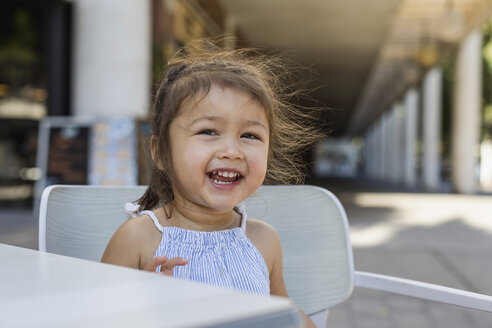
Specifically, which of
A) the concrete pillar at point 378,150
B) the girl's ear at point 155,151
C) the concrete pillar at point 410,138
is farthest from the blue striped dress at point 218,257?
the concrete pillar at point 378,150

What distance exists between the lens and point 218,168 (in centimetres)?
136

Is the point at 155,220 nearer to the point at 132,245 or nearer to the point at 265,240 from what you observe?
the point at 132,245

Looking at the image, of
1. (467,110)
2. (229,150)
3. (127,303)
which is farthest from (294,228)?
(467,110)

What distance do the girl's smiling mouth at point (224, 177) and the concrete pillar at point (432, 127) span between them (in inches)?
671

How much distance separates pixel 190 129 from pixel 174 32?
320 inches

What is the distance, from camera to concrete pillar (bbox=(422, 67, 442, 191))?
17.6 meters

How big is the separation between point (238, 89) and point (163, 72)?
0.35 m

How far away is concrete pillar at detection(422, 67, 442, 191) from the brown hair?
16551 mm

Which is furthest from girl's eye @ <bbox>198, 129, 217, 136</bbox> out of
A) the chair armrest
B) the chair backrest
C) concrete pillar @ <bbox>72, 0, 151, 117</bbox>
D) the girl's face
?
concrete pillar @ <bbox>72, 0, 151, 117</bbox>

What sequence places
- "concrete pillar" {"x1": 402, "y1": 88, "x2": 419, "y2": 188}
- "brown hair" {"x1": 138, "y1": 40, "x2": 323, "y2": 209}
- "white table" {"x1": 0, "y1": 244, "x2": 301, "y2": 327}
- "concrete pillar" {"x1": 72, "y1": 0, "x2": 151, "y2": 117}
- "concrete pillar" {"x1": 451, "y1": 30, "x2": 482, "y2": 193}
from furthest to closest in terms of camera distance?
"concrete pillar" {"x1": 402, "y1": 88, "x2": 419, "y2": 188}
"concrete pillar" {"x1": 451, "y1": 30, "x2": 482, "y2": 193}
"concrete pillar" {"x1": 72, "y1": 0, "x2": 151, "y2": 117}
"brown hair" {"x1": 138, "y1": 40, "x2": 323, "y2": 209}
"white table" {"x1": 0, "y1": 244, "x2": 301, "y2": 327}

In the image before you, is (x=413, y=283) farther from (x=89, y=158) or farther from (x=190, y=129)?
(x=89, y=158)

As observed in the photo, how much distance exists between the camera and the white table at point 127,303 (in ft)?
1.53

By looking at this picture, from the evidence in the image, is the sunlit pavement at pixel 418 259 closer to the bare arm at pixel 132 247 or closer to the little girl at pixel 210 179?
the little girl at pixel 210 179

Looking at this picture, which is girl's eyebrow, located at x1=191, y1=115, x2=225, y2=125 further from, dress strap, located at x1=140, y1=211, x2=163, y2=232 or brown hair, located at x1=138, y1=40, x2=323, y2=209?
dress strap, located at x1=140, y1=211, x2=163, y2=232
